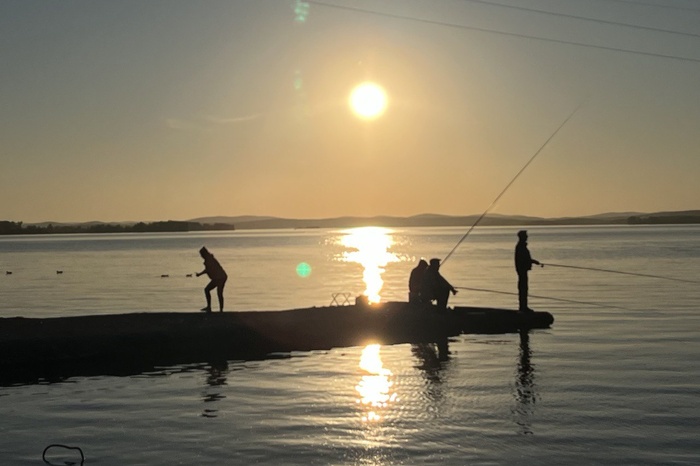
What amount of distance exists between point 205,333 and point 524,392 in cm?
898

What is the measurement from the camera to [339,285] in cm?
4950

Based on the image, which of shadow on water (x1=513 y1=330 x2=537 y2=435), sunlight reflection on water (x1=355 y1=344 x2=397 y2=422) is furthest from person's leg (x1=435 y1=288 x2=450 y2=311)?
sunlight reflection on water (x1=355 y1=344 x2=397 y2=422)

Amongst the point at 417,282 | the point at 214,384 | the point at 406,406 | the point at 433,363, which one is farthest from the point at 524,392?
the point at 417,282

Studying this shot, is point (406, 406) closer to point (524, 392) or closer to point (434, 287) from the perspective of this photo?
point (524, 392)

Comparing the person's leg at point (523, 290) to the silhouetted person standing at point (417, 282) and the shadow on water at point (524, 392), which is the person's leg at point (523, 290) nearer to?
the silhouetted person standing at point (417, 282)

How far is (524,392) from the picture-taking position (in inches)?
628

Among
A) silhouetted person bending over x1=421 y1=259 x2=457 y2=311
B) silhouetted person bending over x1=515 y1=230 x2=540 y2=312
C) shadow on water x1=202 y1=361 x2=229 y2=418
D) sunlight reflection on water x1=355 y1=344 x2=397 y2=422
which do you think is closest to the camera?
sunlight reflection on water x1=355 y1=344 x2=397 y2=422

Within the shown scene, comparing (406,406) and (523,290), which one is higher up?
(523,290)

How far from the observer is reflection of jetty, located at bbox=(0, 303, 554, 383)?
62.2 feet

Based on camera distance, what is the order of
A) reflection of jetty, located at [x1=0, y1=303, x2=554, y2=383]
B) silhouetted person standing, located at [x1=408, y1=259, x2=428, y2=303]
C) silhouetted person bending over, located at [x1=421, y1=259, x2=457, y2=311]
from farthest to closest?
silhouetted person standing, located at [x1=408, y1=259, x2=428, y2=303], silhouetted person bending over, located at [x1=421, y1=259, x2=457, y2=311], reflection of jetty, located at [x1=0, y1=303, x2=554, y2=383]

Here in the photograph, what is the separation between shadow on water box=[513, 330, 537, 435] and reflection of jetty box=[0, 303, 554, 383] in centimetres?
347

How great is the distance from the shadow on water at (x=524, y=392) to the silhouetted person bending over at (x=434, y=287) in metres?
3.66

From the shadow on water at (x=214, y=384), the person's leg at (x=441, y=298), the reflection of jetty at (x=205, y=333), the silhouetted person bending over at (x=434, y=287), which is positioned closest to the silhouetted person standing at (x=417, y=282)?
the silhouetted person bending over at (x=434, y=287)

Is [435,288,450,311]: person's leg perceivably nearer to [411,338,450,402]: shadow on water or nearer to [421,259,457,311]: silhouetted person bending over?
[421,259,457,311]: silhouetted person bending over
